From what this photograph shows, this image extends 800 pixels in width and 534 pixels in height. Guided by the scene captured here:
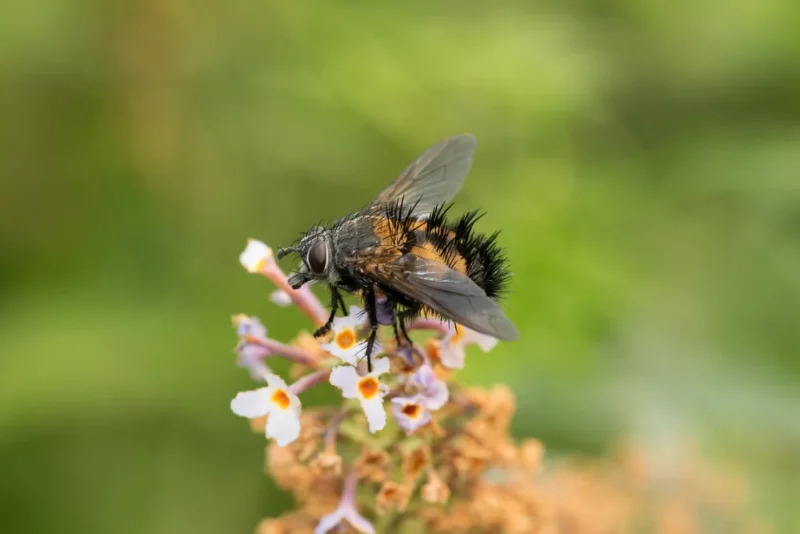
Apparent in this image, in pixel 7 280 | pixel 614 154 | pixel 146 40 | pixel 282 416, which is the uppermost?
pixel 146 40

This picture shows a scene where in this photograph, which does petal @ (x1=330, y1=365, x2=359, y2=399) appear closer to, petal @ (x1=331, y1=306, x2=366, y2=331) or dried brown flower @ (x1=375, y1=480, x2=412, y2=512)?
petal @ (x1=331, y1=306, x2=366, y2=331)

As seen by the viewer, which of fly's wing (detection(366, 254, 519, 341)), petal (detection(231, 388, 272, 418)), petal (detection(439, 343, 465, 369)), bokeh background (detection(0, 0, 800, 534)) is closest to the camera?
fly's wing (detection(366, 254, 519, 341))

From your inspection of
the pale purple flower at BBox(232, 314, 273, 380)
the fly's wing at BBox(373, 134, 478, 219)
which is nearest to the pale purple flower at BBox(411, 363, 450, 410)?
the pale purple flower at BBox(232, 314, 273, 380)

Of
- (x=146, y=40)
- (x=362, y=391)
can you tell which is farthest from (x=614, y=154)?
(x=362, y=391)

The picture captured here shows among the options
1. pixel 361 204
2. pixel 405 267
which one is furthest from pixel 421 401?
pixel 361 204

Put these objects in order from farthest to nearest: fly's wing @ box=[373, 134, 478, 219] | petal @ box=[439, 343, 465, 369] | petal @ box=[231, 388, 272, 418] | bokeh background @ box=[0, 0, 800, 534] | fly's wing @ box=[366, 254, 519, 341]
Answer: bokeh background @ box=[0, 0, 800, 534]
fly's wing @ box=[373, 134, 478, 219]
petal @ box=[439, 343, 465, 369]
petal @ box=[231, 388, 272, 418]
fly's wing @ box=[366, 254, 519, 341]

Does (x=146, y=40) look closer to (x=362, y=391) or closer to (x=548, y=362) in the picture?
(x=548, y=362)

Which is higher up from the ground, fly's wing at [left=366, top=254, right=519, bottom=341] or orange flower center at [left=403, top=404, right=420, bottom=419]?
fly's wing at [left=366, top=254, right=519, bottom=341]

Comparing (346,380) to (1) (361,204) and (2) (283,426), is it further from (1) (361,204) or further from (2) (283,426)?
(1) (361,204)
